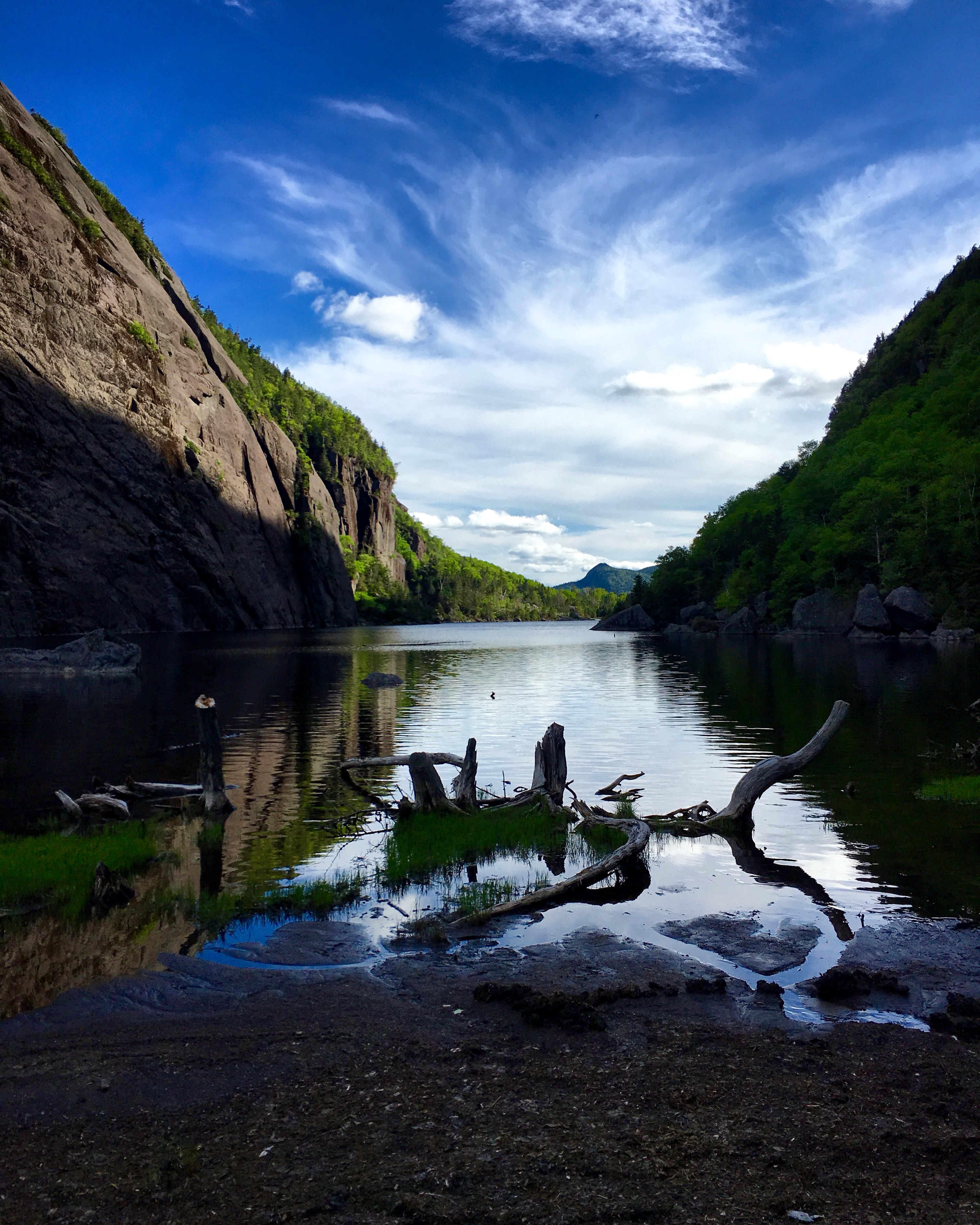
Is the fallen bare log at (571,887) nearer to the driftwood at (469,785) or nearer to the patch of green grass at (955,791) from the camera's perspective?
the driftwood at (469,785)

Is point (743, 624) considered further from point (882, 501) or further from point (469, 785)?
point (469, 785)

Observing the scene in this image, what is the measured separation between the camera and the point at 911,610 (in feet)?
266

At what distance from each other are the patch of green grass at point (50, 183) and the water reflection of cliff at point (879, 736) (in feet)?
263

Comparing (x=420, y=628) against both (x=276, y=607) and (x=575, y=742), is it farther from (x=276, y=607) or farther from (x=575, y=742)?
(x=575, y=742)

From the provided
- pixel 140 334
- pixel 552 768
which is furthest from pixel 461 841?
pixel 140 334

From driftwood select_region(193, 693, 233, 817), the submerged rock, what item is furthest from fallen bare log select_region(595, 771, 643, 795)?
driftwood select_region(193, 693, 233, 817)

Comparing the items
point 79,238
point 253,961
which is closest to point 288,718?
point 253,961

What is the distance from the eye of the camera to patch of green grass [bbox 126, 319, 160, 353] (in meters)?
92.9

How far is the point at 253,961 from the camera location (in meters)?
9.66

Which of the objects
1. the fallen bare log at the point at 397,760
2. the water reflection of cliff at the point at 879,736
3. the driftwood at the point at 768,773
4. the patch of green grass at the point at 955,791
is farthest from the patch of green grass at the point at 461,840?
the patch of green grass at the point at 955,791

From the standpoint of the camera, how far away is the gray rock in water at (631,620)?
14900 cm

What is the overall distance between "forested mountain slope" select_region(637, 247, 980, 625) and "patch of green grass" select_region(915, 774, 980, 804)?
68.1m

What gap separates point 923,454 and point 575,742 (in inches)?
3475

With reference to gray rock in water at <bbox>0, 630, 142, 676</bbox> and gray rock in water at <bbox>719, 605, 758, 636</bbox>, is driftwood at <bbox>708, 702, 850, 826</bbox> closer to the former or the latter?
gray rock in water at <bbox>0, 630, 142, 676</bbox>
